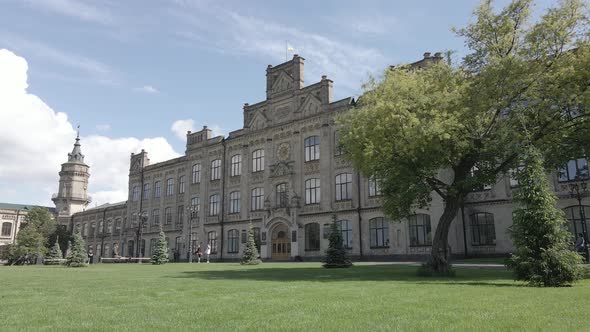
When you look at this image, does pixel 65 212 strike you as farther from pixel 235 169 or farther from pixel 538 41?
pixel 538 41

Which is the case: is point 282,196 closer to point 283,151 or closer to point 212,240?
point 283,151

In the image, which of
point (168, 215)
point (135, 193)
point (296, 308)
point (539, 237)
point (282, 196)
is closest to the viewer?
point (296, 308)

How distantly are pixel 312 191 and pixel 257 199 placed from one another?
24.1ft

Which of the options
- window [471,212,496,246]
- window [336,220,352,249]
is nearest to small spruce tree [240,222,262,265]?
window [336,220,352,249]

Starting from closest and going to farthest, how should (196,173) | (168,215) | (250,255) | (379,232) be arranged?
1. (250,255)
2. (379,232)
3. (196,173)
4. (168,215)

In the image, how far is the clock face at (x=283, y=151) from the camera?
46369 mm

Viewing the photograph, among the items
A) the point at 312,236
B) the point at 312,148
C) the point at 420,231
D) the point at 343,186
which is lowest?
the point at 312,236

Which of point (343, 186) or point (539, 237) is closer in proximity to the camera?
point (539, 237)

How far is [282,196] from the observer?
45.9 m

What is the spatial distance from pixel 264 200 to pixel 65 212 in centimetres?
5777

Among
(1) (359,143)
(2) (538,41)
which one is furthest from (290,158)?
(2) (538,41)

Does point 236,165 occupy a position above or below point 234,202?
above

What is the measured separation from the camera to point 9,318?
8703 mm

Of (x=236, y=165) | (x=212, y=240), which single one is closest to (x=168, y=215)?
(x=212, y=240)
